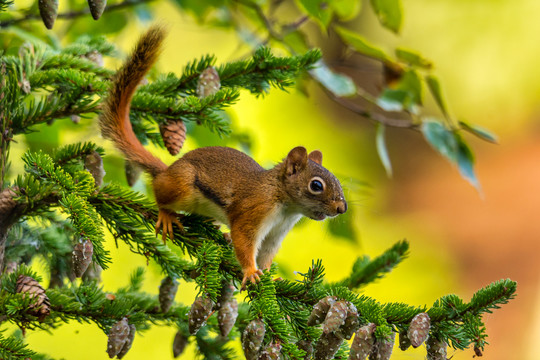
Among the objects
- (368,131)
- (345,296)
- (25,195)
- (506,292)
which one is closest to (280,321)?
(345,296)

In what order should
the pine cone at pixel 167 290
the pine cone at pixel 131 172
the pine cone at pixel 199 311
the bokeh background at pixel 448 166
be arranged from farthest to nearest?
the bokeh background at pixel 448 166, the pine cone at pixel 131 172, the pine cone at pixel 167 290, the pine cone at pixel 199 311

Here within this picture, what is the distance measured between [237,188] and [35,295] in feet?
1.90

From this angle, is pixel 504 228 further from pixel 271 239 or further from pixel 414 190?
pixel 271 239

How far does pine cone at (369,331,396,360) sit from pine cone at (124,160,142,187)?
0.73 meters

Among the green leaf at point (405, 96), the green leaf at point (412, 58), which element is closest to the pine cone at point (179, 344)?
the green leaf at point (405, 96)

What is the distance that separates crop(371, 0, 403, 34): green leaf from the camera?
1.69 meters

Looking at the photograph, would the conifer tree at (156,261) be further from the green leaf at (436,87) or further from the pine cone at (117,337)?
the green leaf at (436,87)

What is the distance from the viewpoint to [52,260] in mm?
1306

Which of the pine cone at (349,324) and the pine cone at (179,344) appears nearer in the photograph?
the pine cone at (349,324)

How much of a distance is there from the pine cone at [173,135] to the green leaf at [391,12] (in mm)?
725

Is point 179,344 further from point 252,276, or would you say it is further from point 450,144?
point 450,144

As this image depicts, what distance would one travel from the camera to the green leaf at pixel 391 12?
169 cm

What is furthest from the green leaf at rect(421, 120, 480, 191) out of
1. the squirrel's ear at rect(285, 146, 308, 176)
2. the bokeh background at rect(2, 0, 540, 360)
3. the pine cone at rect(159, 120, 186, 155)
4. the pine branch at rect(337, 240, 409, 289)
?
the bokeh background at rect(2, 0, 540, 360)

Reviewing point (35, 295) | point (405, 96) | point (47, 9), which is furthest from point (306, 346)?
point (405, 96)
